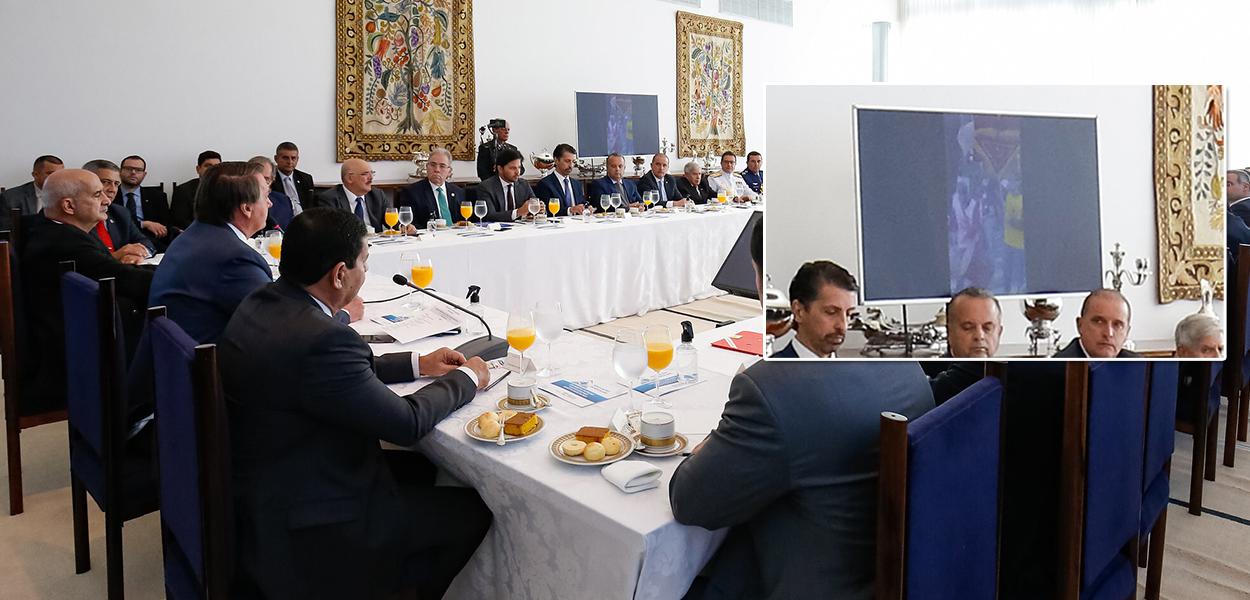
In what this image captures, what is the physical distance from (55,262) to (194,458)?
1.91 meters

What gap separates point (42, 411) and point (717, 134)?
811cm

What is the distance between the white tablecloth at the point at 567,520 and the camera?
1.31 meters

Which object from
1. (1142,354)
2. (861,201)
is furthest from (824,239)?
(1142,354)

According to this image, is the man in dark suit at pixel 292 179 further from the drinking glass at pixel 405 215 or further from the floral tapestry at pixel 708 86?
the floral tapestry at pixel 708 86

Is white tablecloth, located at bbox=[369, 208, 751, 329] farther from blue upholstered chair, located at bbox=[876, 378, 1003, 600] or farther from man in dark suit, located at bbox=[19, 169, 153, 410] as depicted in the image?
blue upholstered chair, located at bbox=[876, 378, 1003, 600]

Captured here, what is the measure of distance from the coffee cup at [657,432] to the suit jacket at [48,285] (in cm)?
206

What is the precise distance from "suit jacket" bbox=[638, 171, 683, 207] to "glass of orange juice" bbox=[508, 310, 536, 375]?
20.6ft

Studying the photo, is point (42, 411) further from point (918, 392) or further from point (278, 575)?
point (918, 392)

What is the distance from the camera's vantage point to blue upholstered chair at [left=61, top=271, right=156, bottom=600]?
2020mm

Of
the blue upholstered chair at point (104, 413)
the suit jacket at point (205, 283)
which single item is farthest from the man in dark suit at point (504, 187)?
the blue upholstered chair at point (104, 413)

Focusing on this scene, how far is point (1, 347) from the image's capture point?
101 inches

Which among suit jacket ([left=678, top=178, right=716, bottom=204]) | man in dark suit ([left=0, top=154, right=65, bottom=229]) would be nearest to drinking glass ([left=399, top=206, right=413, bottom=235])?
man in dark suit ([left=0, top=154, right=65, bottom=229])

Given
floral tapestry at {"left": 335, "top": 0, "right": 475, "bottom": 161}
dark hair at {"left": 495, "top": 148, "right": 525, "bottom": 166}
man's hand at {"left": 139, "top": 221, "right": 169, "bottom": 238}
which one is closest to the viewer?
man's hand at {"left": 139, "top": 221, "right": 169, "bottom": 238}

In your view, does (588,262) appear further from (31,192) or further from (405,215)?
(31,192)
